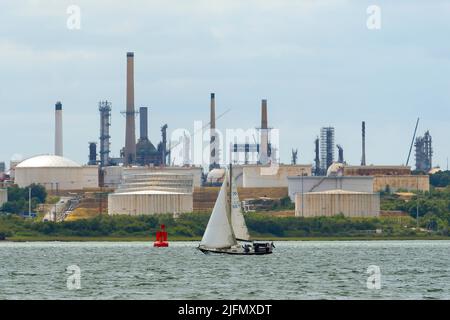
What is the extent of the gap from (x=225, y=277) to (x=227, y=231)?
114ft

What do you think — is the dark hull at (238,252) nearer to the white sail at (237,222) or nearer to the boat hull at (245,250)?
the boat hull at (245,250)

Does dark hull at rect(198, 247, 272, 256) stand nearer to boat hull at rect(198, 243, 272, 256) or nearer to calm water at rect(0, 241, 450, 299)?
boat hull at rect(198, 243, 272, 256)

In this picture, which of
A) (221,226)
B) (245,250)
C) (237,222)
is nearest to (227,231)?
(221,226)

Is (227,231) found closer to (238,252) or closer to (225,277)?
(238,252)

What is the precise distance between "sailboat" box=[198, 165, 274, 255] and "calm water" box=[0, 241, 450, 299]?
42.3 inches

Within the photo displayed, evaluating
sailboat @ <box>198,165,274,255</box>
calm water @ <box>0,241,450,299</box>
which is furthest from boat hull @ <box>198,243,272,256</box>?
calm water @ <box>0,241,450,299</box>

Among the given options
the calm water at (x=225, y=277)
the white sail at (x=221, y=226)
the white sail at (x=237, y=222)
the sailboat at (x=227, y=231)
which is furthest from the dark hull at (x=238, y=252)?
the white sail at (x=237, y=222)

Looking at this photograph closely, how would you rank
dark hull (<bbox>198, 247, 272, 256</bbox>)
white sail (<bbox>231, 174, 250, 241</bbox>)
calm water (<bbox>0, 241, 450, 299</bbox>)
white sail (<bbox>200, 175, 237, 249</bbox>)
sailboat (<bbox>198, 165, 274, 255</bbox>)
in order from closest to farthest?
calm water (<bbox>0, 241, 450, 299</bbox>) → dark hull (<bbox>198, 247, 272, 256</bbox>) → white sail (<bbox>200, 175, 237, 249</bbox>) → sailboat (<bbox>198, 165, 274, 255</bbox>) → white sail (<bbox>231, 174, 250, 241</bbox>)

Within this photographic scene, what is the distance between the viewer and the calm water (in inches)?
3597

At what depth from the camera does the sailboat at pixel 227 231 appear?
145 meters

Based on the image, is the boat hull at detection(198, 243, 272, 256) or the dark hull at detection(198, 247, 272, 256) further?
the boat hull at detection(198, 243, 272, 256)

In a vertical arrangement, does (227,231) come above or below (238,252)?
above

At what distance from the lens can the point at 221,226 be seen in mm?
→ 145875
